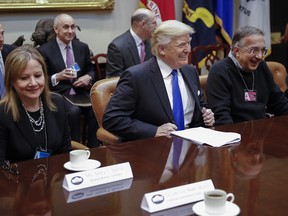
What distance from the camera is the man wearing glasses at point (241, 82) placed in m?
3.14

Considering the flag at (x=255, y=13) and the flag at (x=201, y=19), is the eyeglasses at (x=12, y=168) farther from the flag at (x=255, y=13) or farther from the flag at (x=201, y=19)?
the flag at (x=255, y=13)

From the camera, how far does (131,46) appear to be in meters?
4.68

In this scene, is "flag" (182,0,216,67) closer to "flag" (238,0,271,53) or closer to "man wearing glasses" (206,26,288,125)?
"flag" (238,0,271,53)

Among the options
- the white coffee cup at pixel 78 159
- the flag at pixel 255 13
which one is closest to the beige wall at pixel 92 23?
the flag at pixel 255 13

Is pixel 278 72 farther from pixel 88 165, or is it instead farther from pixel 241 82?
pixel 88 165

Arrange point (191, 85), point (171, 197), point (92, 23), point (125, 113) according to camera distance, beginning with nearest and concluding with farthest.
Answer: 1. point (171, 197)
2. point (125, 113)
3. point (191, 85)
4. point (92, 23)

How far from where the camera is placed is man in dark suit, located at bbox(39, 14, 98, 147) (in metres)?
4.41

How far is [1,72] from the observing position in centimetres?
402

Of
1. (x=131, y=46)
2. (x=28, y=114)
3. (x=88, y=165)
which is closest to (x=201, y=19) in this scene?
(x=131, y=46)

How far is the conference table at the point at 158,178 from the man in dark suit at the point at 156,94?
425 mm

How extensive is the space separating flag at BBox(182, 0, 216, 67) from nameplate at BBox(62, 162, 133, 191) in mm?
4501

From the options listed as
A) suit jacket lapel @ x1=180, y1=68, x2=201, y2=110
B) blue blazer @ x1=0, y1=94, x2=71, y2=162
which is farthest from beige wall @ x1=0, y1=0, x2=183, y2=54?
blue blazer @ x1=0, y1=94, x2=71, y2=162

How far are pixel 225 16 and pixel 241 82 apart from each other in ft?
Result: 10.4

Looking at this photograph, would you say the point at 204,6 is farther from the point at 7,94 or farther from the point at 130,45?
the point at 7,94
